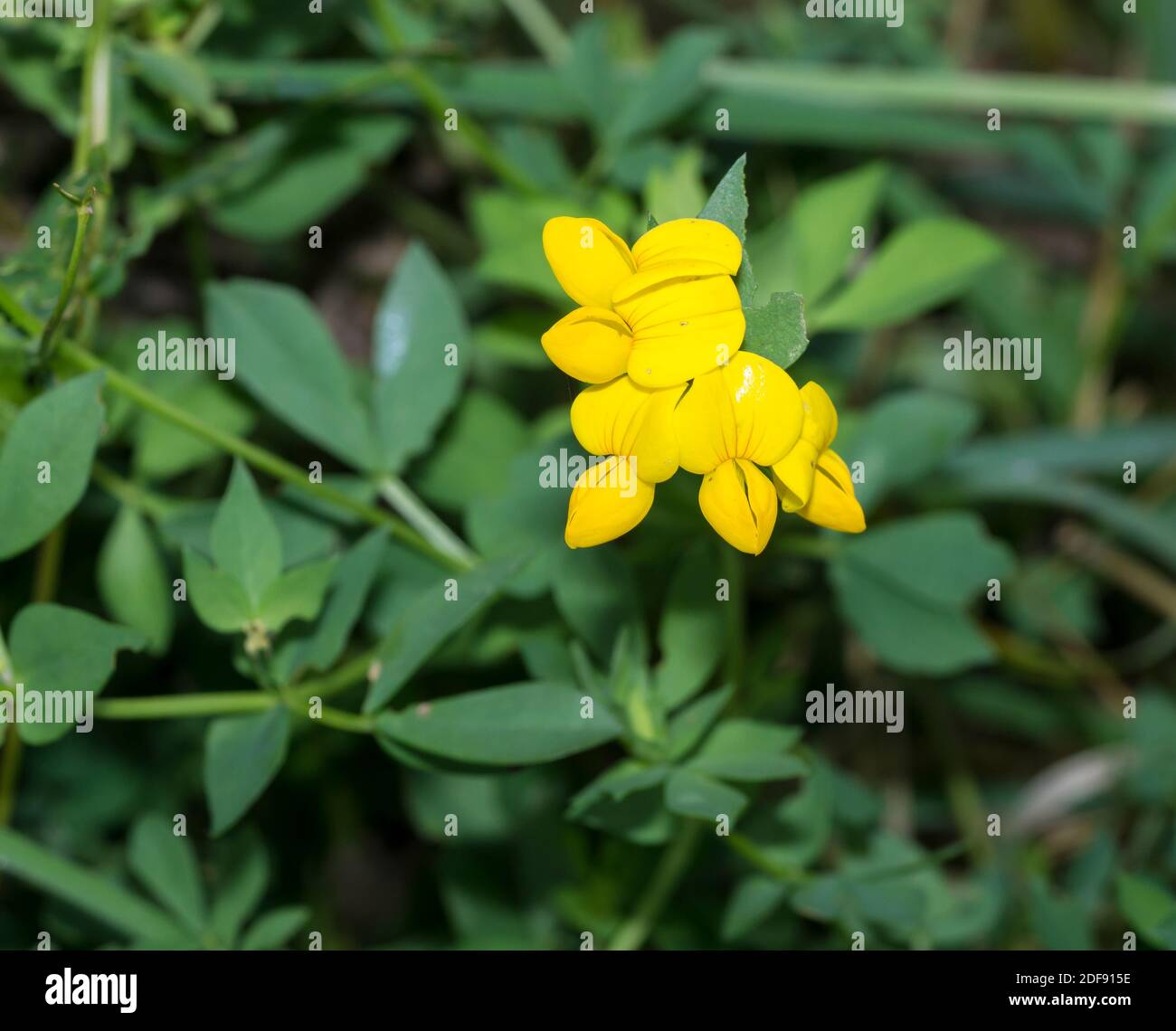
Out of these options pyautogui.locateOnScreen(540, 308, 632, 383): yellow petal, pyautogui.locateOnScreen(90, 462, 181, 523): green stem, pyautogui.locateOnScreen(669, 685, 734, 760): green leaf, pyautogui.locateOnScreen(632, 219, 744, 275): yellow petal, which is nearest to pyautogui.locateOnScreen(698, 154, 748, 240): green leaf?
pyautogui.locateOnScreen(632, 219, 744, 275): yellow petal

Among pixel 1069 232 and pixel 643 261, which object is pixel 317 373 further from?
pixel 1069 232

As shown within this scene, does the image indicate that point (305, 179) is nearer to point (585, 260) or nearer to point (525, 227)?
point (525, 227)

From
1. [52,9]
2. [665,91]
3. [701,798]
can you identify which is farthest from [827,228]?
[52,9]

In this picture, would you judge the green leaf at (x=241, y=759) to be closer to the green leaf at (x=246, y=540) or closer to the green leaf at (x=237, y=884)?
the green leaf at (x=246, y=540)

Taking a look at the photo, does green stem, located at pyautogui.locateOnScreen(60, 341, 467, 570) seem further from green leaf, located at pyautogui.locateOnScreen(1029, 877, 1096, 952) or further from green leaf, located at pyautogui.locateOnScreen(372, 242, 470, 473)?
green leaf, located at pyautogui.locateOnScreen(1029, 877, 1096, 952)

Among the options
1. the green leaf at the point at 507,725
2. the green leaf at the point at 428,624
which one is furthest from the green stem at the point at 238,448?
the green leaf at the point at 507,725
